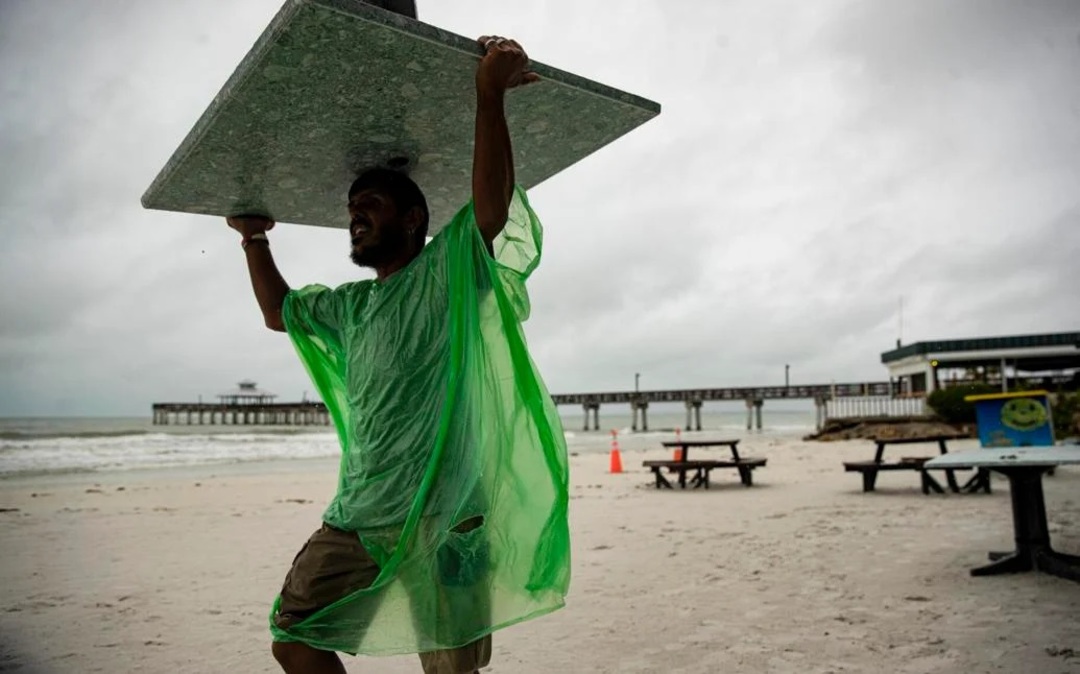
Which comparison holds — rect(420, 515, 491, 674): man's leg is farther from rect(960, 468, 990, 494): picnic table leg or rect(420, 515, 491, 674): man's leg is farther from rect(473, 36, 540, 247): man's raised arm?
rect(960, 468, 990, 494): picnic table leg

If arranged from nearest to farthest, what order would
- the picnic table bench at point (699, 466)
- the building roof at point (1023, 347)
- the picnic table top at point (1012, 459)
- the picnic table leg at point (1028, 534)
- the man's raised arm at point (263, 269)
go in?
the man's raised arm at point (263, 269), the picnic table top at point (1012, 459), the picnic table leg at point (1028, 534), the picnic table bench at point (699, 466), the building roof at point (1023, 347)

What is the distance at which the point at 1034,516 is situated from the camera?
4691mm

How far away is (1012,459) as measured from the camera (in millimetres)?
4047

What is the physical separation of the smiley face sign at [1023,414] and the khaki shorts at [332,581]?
202 inches

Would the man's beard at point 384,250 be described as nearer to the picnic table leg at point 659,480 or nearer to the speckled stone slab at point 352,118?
the speckled stone slab at point 352,118

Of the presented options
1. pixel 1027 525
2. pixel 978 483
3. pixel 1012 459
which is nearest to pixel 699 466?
pixel 978 483

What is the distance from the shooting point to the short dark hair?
1970 mm

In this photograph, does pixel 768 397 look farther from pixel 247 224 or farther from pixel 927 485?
pixel 247 224

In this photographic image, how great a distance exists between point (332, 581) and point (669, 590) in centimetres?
349

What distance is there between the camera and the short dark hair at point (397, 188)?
197 centimetres

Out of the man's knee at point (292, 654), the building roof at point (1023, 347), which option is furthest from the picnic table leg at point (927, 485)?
the building roof at point (1023, 347)

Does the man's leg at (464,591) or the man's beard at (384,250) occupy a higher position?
the man's beard at (384,250)

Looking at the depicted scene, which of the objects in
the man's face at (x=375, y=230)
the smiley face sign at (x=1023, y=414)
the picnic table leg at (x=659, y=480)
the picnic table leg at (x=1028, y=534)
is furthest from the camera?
the picnic table leg at (x=659, y=480)

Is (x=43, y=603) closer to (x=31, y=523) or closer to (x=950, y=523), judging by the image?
(x=31, y=523)
